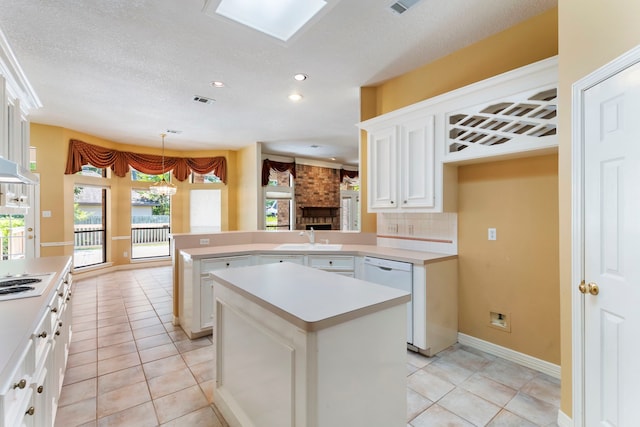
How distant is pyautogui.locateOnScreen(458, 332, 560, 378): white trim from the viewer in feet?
7.90

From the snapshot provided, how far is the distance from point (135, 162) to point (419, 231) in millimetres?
6398

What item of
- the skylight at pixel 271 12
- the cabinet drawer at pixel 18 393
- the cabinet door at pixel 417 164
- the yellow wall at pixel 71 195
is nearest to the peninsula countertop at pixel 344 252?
the cabinet door at pixel 417 164

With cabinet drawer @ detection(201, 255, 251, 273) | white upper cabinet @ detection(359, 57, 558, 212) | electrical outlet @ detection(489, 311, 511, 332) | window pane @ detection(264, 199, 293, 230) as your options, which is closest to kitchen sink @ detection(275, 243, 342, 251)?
cabinet drawer @ detection(201, 255, 251, 273)

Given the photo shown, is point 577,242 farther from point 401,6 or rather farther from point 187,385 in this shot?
point 187,385

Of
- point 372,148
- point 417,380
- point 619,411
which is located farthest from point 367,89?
point 619,411

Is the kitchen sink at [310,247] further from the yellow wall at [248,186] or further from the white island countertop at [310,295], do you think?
the yellow wall at [248,186]

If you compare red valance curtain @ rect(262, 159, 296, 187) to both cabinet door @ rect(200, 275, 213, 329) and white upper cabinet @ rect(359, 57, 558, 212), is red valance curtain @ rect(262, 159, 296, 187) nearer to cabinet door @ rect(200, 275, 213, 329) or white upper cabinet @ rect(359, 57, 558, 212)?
white upper cabinet @ rect(359, 57, 558, 212)

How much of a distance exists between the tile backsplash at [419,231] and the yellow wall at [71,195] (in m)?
4.86

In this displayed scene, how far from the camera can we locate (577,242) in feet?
5.49

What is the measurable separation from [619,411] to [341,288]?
1.43m

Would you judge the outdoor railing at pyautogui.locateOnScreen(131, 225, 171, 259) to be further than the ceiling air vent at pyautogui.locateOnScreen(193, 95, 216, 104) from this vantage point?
Yes

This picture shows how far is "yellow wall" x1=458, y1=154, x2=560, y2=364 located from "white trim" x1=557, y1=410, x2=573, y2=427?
0.69 m

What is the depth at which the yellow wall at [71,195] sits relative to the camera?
17.2 ft

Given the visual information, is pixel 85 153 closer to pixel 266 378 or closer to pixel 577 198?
pixel 266 378
